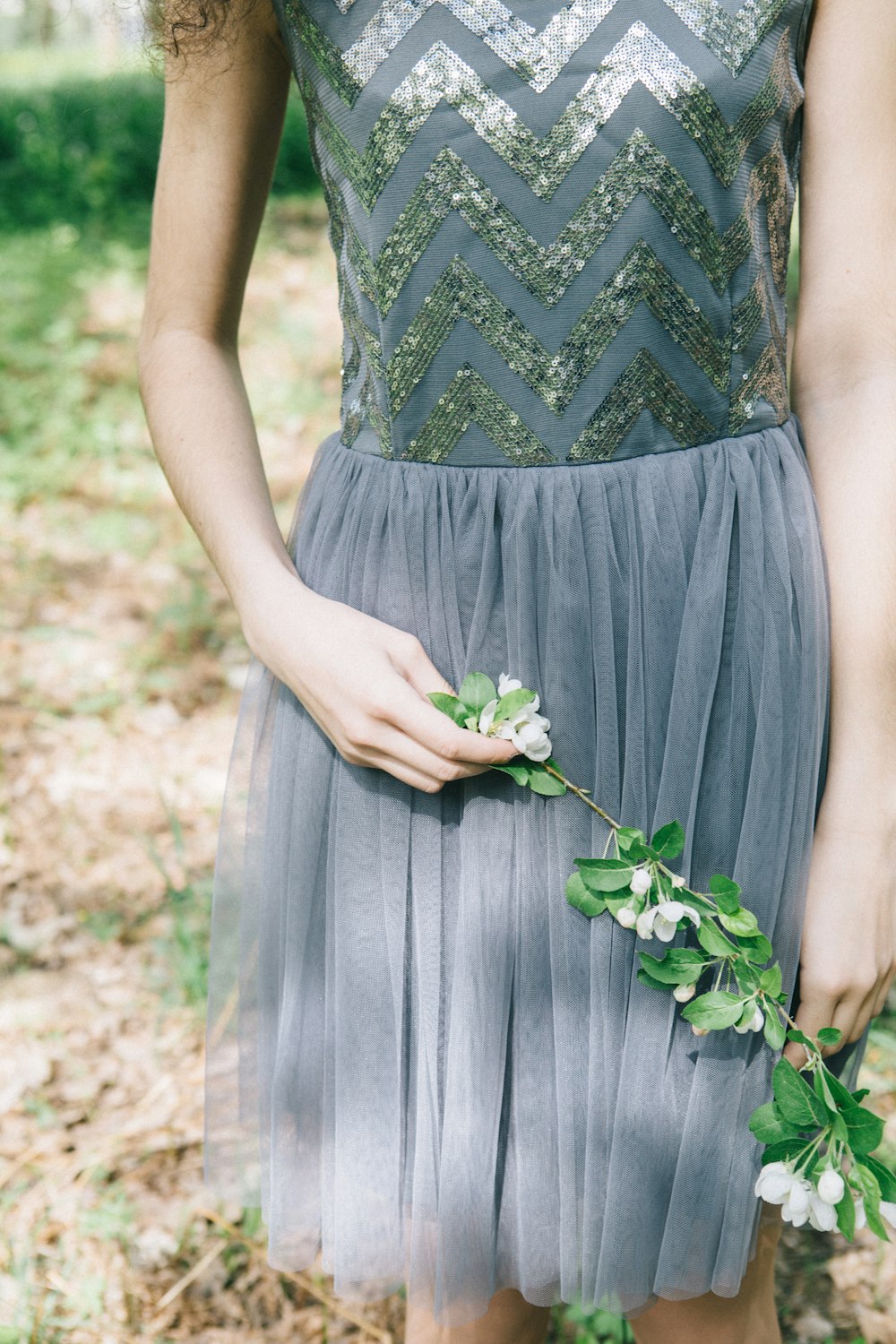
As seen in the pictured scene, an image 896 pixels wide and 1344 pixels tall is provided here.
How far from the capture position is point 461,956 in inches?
41.3

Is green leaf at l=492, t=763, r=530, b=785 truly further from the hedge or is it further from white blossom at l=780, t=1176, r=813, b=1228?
the hedge

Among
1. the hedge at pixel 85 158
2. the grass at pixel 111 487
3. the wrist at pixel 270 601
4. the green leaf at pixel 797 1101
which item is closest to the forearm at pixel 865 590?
the green leaf at pixel 797 1101

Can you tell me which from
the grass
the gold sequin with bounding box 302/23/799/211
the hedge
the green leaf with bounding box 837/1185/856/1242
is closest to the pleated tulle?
the green leaf with bounding box 837/1185/856/1242

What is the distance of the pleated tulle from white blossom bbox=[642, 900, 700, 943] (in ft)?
0.19

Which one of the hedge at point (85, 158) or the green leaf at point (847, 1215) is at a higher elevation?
the hedge at point (85, 158)

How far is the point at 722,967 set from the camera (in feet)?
3.30

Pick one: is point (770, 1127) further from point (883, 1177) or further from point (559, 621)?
point (559, 621)

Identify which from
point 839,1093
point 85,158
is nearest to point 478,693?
point 839,1093

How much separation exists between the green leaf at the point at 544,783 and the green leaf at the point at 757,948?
0.66 ft

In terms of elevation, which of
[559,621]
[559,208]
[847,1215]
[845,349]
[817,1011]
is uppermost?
[559,208]

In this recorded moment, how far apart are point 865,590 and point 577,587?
0.26 m

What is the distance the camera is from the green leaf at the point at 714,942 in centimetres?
98

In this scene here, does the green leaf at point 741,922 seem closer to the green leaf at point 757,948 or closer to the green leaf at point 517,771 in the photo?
the green leaf at point 757,948

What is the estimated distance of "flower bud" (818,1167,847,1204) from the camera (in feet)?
3.01
